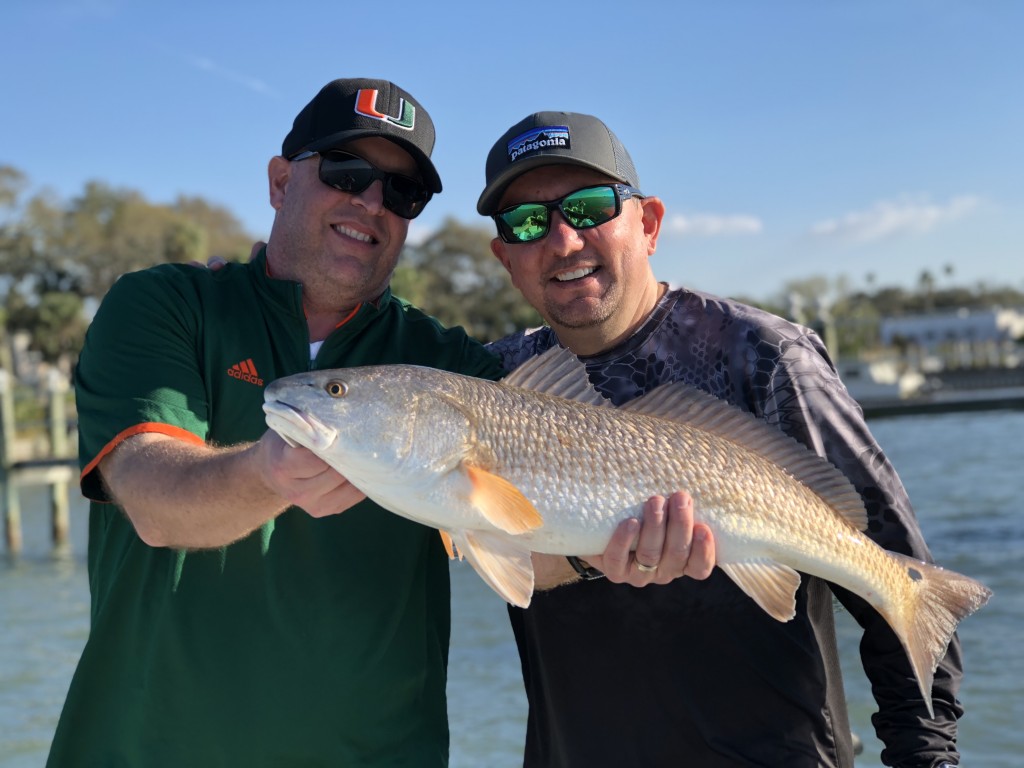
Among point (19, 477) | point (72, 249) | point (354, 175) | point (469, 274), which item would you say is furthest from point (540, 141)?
point (469, 274)

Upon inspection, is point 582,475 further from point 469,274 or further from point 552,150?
point 469,274

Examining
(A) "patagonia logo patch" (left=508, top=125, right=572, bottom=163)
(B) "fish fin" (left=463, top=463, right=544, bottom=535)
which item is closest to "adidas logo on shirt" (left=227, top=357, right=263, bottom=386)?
(B) "fish fin" (left=463, top=463, right=544, bottom=535)

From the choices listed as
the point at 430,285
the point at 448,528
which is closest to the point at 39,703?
the point at 448,528

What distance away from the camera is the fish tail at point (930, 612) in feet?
10.0

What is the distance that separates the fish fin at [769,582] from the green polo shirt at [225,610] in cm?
107

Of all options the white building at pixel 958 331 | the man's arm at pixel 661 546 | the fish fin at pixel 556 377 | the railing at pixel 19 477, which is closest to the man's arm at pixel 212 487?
the fish fin at pixel 556 377

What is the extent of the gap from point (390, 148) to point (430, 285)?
6579 centimetres

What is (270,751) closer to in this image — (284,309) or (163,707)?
(163,707)

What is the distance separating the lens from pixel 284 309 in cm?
336

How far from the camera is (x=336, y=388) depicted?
2750mm

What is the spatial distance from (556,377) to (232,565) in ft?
3.90

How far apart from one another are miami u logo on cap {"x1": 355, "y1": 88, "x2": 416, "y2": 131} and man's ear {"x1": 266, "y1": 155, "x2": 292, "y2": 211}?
43 centimetres

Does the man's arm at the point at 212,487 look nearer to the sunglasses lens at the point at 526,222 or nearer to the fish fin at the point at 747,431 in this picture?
the fish fin at the point at 747,431

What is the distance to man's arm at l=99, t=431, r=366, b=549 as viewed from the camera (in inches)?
103
